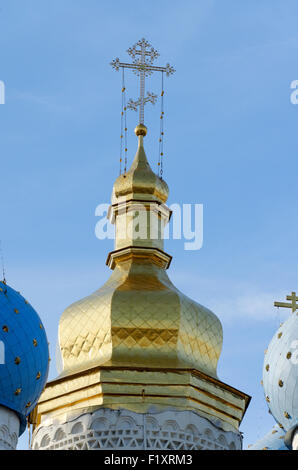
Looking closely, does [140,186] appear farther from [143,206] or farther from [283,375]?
[283,375]

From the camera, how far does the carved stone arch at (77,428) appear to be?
28.1 metres

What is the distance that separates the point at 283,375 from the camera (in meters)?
25.2

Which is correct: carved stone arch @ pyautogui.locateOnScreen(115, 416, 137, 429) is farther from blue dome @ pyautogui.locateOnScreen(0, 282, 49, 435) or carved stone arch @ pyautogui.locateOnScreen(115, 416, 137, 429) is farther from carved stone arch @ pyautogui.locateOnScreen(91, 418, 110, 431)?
blue dome @ pyautogui.locateOnScreen(0, 282, 49, 435)

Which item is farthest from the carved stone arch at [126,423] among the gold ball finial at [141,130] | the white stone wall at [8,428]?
the gold ball finial at [141,130]

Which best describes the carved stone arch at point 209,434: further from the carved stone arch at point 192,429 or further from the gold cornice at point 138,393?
the gold cornice at point 138,393

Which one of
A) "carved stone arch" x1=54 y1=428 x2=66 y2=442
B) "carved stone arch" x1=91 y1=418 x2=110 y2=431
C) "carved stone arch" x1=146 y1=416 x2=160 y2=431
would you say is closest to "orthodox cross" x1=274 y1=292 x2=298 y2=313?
"carved stone arch" x1=146 y1=416 x2=160 y2=431

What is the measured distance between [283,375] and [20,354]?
4.38 m

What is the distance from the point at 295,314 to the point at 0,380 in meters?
5.32

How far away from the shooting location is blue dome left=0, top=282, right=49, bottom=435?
24062 mm

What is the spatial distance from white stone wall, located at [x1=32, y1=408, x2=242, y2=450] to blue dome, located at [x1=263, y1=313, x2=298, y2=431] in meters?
2.89

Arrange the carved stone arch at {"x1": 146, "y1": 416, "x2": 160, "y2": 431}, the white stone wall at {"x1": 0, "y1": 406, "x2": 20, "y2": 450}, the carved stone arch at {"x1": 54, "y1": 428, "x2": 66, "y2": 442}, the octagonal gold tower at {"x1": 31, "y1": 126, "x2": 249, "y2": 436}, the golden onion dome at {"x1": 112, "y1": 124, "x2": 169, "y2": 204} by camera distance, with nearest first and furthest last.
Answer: the white stone wall at {"x1": 0, "y1": 406, "x2": 20, "y2": 450}
the carved stone arch at {"x1": 146, "y1": 416, "x2": 160, "y2": 431}
the carved stone arch at {"x1": 54, "y1": 428, "x2": 66, "y2": 442}
the octagonal gold tower at {"x1": 31, "y1": 126, "x2": 249, "y2": 436}
the golden onion dome at {"x1": 112, "y1": 124, "x2": 169, "y2": 204}
